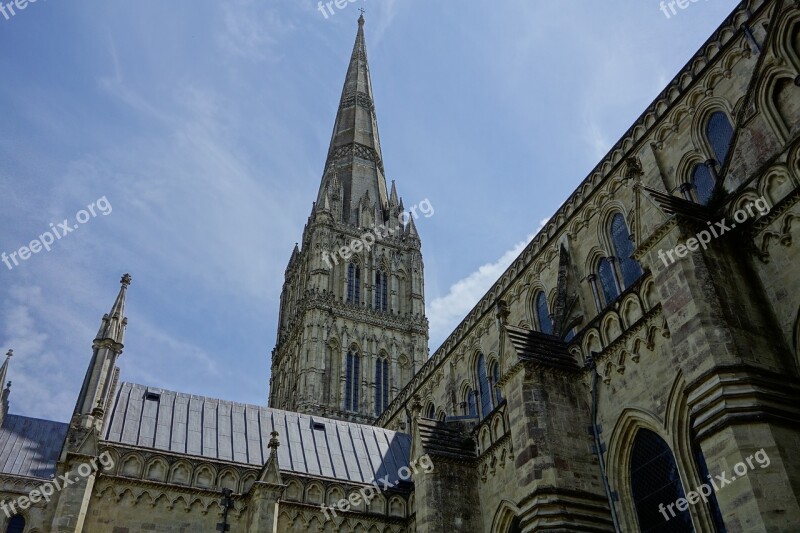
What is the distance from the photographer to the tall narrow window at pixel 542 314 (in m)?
20.1

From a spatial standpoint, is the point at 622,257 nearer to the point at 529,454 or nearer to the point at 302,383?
the point at 529,454

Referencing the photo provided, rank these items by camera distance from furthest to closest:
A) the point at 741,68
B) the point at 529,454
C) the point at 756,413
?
the point at 741,68, the point at 529,454, the point at 756,413

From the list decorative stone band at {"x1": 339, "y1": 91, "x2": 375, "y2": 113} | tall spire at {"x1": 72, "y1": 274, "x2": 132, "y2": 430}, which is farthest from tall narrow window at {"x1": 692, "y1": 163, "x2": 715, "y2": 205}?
decorative stone band at {"x1": 339, "y1": 91, "x2": 375, "y2": 113}

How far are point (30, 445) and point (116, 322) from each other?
27.8 ft

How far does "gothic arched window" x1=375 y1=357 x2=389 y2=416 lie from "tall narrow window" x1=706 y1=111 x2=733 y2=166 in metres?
29.3

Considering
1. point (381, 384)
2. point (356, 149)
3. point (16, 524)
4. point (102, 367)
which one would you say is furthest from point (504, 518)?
point (356, 149)

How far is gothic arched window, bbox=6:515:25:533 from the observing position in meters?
22.1

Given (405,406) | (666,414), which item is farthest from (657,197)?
(405,406)

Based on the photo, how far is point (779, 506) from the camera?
845cm

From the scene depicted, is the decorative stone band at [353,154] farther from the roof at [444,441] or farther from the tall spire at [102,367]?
the roof at [444,441]

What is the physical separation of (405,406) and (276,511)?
11.5 m

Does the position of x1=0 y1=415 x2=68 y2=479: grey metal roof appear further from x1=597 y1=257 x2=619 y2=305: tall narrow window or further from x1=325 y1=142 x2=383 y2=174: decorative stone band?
x1=325 y1=142 x2=383 y2=174: decorative stone band

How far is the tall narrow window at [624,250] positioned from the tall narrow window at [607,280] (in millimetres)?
328

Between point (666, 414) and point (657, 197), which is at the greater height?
point (657, 197)
